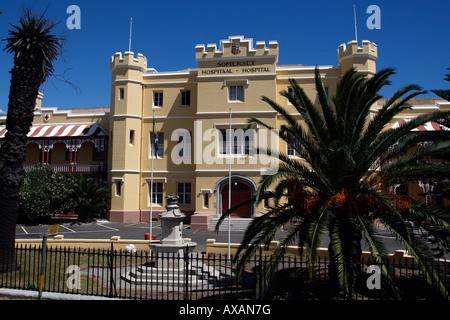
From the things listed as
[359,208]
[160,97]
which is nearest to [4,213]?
[359,208]

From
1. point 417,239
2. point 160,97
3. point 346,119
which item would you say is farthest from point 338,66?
point 417,239

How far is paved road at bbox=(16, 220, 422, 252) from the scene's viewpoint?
20172 mm

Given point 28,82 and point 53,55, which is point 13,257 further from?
point 53,55

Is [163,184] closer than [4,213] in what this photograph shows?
No

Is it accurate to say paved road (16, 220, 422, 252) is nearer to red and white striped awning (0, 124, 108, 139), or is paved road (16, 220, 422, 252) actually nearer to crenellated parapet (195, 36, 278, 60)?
red and white striped awning (0, 124, 108, 139)

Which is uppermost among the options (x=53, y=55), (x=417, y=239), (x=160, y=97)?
(x=160, y=97)

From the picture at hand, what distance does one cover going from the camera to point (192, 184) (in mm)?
Answer: 27844

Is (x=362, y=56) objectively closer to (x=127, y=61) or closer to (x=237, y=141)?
(x=237, y=141)

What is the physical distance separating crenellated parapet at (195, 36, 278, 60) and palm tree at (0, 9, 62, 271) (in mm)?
15549

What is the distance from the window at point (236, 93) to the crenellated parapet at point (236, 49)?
2.38 meters
